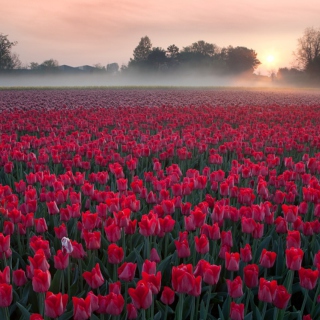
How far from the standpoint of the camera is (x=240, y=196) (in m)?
3.72

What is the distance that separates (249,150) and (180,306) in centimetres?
461

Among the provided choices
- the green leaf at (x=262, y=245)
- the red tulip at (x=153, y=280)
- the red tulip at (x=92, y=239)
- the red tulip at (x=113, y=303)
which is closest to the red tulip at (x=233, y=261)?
the red tulip at (x=153, y=280)

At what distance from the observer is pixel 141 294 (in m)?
1.88

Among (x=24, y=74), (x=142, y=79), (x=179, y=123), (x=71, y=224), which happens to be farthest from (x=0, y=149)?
(x=142, y=79)

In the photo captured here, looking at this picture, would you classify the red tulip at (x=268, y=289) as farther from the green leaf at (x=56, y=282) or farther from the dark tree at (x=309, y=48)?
the dark tree at (x=309, y=48)

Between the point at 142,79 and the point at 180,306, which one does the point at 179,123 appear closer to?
the point at 180,306

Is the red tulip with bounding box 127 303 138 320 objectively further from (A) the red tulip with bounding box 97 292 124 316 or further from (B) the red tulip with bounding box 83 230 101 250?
(B) the red tulip with bounding box 83 230 101 250

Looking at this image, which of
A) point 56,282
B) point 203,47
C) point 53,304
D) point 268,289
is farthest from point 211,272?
point 203,47

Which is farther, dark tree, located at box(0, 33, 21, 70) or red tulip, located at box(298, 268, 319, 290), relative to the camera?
dark tree, located at box(0, 33, 21, 70)

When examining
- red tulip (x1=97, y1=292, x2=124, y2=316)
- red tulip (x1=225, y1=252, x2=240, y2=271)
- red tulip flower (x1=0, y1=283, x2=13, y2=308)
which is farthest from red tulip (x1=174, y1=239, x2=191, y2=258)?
red tulip flower (x1=0, y1=283, x2=13, y2=308)

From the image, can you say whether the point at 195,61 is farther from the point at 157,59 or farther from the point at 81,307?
the point at 81,307

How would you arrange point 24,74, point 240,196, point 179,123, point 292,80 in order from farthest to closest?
point 292,80, point 24,74, point 179,123, point 240,196

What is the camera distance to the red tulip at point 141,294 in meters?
1.87

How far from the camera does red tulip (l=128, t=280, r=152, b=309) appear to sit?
187 cm
